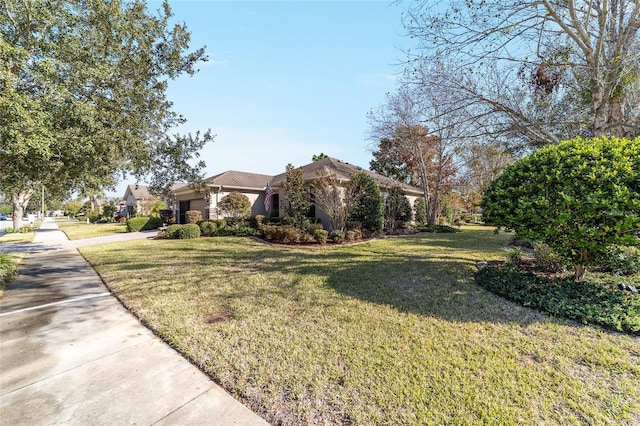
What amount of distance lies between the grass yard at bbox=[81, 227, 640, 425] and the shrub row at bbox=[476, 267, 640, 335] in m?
0.25

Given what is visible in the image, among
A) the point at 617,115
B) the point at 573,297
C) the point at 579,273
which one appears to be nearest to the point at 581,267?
the point at 579,273

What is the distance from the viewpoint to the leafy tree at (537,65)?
6.30 m

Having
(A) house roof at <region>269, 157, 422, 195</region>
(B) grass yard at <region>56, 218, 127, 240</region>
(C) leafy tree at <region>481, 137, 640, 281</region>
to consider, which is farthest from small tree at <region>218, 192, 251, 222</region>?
(C) leafy tree at <region>481, 137, 640, 281</region>

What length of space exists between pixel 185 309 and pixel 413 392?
4.01m

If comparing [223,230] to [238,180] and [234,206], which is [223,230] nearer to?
[234,206]

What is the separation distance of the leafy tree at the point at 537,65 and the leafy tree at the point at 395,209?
908 centimetres

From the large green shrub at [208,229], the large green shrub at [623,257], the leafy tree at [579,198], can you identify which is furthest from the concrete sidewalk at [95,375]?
the large green shrub at [208,229]

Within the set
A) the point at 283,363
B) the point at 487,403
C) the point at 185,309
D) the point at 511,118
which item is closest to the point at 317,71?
the point at 511,118

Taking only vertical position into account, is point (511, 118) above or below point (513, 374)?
above

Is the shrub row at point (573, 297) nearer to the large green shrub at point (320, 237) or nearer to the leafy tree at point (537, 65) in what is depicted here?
the leafy tree at point (537, 65)

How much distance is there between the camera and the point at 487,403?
257cm

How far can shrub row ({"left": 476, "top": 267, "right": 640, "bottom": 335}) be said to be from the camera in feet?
13.2

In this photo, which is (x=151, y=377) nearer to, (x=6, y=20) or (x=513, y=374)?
(x=513, y=374)

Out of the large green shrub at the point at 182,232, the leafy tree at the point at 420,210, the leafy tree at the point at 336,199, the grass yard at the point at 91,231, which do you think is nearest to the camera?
the leafy tree at the point at 336,199
